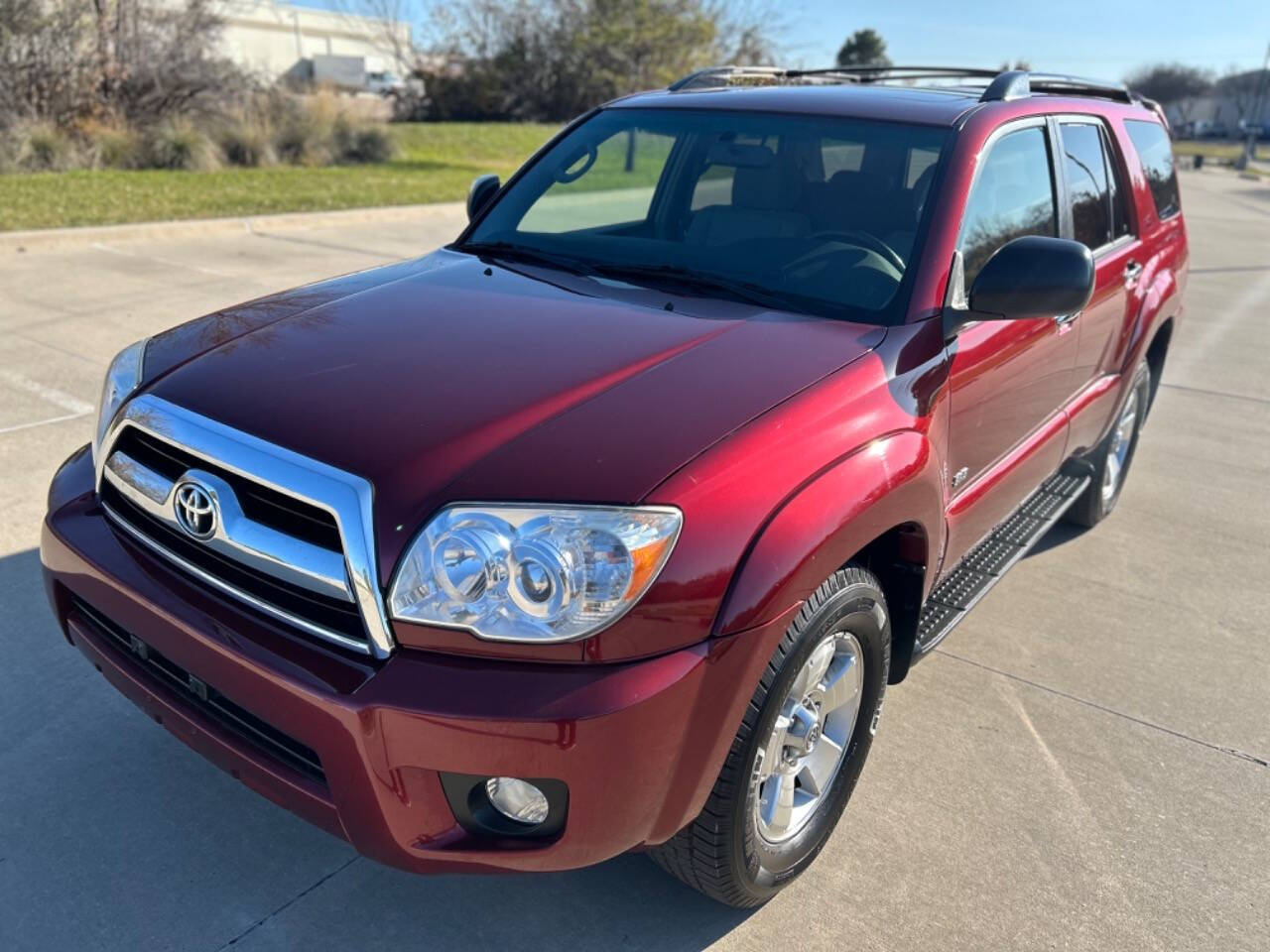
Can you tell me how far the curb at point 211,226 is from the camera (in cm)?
884

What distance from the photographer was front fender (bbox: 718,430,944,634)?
205 centimetres

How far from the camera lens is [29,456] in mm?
4672

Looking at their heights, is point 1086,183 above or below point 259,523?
above

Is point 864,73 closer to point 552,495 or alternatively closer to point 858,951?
point 552,495

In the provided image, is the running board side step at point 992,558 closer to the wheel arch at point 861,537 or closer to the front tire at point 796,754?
the wheel arch at point 861,537

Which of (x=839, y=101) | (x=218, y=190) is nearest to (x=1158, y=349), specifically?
(x=839, y=101)

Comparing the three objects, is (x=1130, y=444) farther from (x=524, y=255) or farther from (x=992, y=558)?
(x=524, y=255)

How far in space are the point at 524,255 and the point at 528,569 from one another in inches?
68.7

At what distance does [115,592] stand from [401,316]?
3.21 ft

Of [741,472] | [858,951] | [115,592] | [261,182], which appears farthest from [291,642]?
[261,182]

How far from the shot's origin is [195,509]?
7.23ft

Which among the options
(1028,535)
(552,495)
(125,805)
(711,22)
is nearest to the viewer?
(552,495)

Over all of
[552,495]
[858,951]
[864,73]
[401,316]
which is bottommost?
[858,951]

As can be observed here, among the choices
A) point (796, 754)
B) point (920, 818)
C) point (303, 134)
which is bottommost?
point (920, 818)
